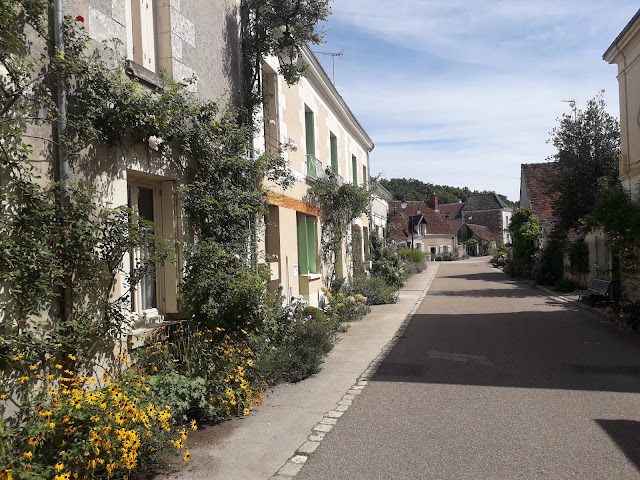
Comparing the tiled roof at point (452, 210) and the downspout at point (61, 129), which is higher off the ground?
the tiled roof at point (452, 210)

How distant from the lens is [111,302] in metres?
4.93

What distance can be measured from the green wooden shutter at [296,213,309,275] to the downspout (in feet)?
24.4

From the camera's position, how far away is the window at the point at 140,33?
6.05 m

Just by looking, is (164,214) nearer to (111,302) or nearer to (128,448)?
(111,302)

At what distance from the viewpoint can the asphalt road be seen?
4.02m

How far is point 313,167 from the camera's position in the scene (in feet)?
40.5

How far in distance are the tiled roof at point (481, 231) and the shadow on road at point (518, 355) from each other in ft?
191

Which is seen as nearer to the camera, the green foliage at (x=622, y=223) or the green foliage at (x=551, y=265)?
the green foliage at (x=622, y=223)

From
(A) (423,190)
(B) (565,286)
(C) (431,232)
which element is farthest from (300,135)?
(A) (423,190)

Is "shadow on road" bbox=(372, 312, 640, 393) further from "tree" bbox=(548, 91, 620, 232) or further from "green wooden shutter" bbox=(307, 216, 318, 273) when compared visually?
"tree" bbox=(548, 91, 620, 232)

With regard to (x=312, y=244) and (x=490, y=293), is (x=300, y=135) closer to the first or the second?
(x=312, y=244)

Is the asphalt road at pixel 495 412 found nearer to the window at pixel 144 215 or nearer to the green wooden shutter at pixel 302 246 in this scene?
the window at pixel 144 215

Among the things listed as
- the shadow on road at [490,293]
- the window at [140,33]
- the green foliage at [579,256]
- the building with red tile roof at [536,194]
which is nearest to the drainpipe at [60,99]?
the window at [140,33]

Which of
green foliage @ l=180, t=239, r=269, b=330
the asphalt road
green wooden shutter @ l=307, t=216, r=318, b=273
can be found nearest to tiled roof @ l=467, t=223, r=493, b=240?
green wooden shutter @ l=307, t=216, r=318, b=273
